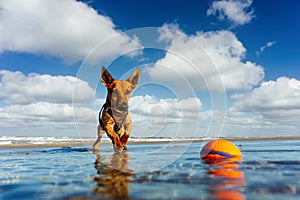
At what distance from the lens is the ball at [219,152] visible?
9.79m

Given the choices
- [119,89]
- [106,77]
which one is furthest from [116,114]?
[106,77]

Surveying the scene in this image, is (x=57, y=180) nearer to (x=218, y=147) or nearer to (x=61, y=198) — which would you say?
(x=61, y=198)

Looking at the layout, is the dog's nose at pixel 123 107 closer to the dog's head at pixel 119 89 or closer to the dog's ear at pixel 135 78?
the dog's head at pixel 119 89

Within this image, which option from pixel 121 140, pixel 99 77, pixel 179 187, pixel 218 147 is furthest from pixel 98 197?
pixel 121 140

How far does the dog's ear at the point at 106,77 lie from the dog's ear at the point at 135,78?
33.5 inches

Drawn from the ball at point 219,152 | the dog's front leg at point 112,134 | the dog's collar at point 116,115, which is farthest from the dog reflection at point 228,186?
the dog's collar at point 116,115

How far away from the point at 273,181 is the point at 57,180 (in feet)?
15.4

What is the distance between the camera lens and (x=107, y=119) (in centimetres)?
1172

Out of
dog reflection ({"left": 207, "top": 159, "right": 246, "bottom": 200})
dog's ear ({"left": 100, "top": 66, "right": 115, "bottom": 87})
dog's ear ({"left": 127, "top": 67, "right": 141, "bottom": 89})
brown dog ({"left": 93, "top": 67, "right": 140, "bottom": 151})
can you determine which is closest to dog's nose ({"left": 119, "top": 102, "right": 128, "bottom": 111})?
brown dog ({"left": 93, "top": 67, "right": 140, "bottom": 151})

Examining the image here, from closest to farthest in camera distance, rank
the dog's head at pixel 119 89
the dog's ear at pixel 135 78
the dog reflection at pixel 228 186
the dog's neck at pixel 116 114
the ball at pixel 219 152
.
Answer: the dog reflection at pixel 228 186 < the ball at pixel 219 152 < the dog's head at pixel 119 89 < the dog's ear at pixel 135 78 < the dog's neck at pixel 116 114

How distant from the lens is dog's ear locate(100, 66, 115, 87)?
36.1 feet

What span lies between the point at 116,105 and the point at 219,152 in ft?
16.5

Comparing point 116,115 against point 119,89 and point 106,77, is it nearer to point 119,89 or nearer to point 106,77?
point 119,89

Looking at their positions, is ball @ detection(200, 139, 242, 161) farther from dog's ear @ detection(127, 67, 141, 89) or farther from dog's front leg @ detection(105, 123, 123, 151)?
dog's ear @ detection(127, 67, 141, 89)
